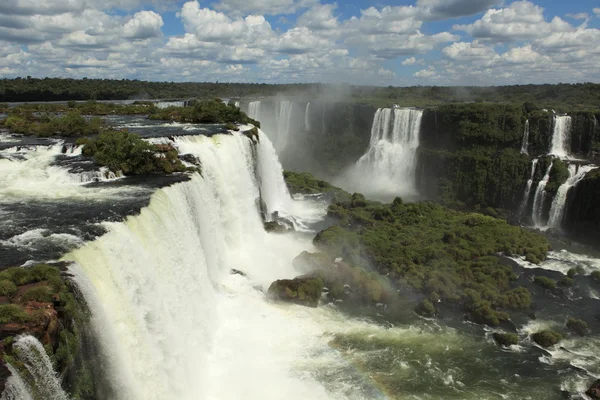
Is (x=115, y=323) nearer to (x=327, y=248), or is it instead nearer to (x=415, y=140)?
(x=327, y=248)

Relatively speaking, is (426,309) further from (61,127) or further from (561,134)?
(561,134)

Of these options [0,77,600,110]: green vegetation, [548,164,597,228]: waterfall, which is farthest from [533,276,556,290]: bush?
[0,77,600,110]: green vegetation

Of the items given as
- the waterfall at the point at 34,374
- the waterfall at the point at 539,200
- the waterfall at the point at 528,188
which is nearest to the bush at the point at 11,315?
the waterfall at the point at 34,374

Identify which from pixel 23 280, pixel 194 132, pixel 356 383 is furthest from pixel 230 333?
pixel 194 132

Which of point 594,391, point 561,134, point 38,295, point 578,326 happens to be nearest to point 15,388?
point 38,295

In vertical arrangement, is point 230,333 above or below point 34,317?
below
